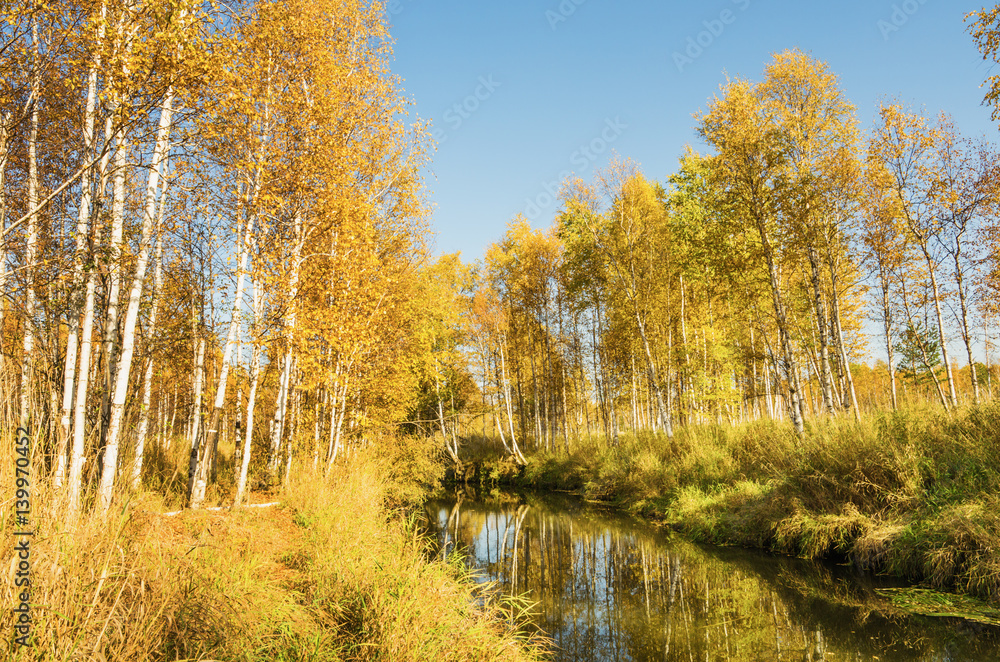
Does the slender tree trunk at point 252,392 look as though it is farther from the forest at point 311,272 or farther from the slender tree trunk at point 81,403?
the slender tree trunk at point 81,403

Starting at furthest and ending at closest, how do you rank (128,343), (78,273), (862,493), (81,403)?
(862,493) → (128,343) → (78,273) → (81,403)

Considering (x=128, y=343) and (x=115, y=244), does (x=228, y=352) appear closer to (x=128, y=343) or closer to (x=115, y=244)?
(x=128, y=343)

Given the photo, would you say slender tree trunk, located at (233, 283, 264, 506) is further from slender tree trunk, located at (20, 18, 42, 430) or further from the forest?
slender tree trunk, located at (20, 18, 42, 430)

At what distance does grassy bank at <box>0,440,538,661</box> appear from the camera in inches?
107

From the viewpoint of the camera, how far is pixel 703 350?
1944 centimetres

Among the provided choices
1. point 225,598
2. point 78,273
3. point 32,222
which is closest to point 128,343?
point 78,273

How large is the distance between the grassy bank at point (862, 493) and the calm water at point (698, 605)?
576 mm

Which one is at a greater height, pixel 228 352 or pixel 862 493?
pixel 228 352

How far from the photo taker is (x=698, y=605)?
22.5 feet

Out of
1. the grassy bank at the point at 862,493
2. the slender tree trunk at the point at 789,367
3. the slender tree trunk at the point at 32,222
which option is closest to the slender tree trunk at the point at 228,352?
the slender tree trunk at the point at 32,222

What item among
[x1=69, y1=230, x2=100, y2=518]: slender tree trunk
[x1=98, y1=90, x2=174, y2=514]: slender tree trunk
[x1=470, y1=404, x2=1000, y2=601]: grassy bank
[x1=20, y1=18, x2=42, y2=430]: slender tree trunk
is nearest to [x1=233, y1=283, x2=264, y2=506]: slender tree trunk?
[x1=98, y1=90, x2=174, y2=514]: slender tree trunk

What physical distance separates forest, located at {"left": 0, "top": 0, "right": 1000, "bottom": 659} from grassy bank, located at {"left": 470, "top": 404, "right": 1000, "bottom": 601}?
0.51 feet

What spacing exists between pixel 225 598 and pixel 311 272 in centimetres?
731

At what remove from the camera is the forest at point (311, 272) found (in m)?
4.83
